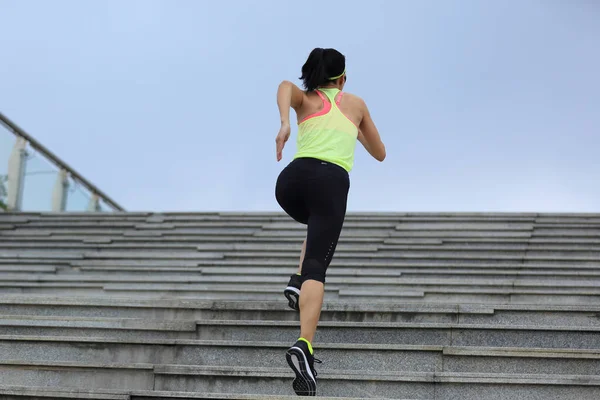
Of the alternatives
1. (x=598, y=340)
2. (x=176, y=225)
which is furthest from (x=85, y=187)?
(x=598, y=340)

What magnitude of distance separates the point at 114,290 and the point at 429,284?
7.96 ft

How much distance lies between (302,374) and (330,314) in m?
1.75

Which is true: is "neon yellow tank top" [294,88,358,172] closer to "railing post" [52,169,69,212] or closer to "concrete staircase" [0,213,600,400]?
"concrete staircase" [0,213,600,400]

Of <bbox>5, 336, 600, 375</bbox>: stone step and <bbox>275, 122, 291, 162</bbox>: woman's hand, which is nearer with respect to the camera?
<bbox>275, 122, 291, 162</bbox>: woman's hand

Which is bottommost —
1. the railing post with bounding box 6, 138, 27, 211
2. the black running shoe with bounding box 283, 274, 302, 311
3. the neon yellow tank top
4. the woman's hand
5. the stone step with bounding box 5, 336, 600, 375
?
the stone step with bounding box 5, 336, 600, 375

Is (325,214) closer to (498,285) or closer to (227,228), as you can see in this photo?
(498,285)

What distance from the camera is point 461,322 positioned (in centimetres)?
638

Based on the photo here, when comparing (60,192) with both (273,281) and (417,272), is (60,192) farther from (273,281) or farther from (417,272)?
(417,272)

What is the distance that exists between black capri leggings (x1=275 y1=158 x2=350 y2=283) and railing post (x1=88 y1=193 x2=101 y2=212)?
34.8 feet

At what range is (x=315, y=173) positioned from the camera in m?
5.00

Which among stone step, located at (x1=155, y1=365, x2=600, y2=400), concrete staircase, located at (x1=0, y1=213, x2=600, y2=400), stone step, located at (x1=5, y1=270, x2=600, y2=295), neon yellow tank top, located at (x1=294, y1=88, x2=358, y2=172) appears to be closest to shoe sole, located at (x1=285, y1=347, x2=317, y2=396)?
concrete staircase, located at (x1=0, y1=213, x2=600, y2=400)

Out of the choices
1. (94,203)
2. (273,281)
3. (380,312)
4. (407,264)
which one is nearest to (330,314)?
(380,312)

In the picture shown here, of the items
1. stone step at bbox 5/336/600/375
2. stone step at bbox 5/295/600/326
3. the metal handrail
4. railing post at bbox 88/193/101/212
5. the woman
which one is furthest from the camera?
railing post at bbox 88/193/101/212

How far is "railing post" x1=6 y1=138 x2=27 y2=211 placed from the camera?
12.9 metres
